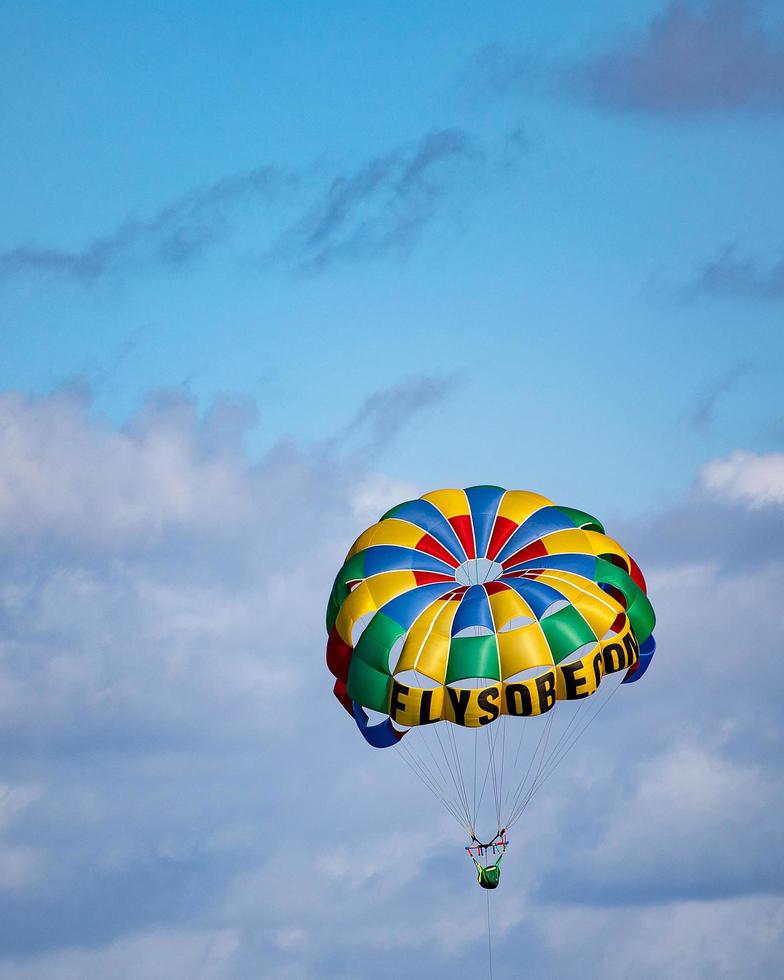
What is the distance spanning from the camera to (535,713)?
155ft

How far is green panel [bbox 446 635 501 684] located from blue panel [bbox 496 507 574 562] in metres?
2.92

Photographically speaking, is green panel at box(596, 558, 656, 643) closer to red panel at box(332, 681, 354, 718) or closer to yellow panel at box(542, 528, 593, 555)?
yellow panel at box(542, 528, 593, 555)

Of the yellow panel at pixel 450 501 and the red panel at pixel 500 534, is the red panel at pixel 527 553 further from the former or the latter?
the yellow panel at pixel 450 501

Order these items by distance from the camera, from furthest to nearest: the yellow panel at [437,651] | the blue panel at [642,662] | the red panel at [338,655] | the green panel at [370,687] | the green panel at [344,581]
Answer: the blue panel at [642,662], the red panel at [338,655], the green panel at [344,581], the green panel at [370,687], the yellow panel at [437,651]

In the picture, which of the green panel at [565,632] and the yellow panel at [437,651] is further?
the yellow panel at [437,651]

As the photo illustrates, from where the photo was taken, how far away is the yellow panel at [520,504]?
50.2 m

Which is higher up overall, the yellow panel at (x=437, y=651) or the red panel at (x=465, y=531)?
the red panel at (x=465, y=531)

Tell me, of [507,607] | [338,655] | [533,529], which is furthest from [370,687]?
[533,529]

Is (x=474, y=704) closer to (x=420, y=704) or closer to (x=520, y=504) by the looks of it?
(x=420, y=704)

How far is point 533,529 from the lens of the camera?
4975cm

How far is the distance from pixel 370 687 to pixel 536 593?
4.14 m

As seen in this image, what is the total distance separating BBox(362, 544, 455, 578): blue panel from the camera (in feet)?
162

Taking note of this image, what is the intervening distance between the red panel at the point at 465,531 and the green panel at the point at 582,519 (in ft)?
7.50

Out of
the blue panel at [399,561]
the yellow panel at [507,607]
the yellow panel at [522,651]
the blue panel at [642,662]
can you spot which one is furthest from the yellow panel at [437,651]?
the blue panel at [642,662]
